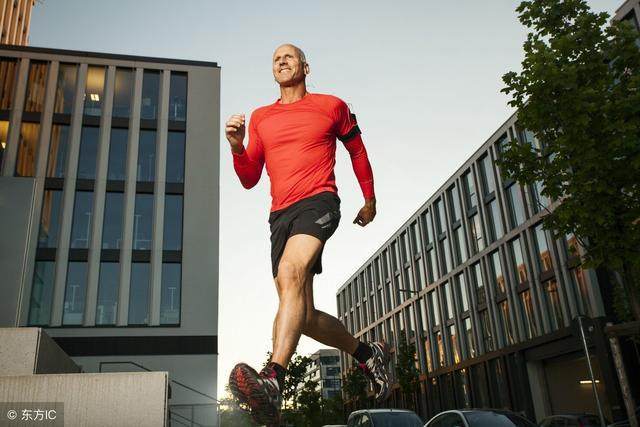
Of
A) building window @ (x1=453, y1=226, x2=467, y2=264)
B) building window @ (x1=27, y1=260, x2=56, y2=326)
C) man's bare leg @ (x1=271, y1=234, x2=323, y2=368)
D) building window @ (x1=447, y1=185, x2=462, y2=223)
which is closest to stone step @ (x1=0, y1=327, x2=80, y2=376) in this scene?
man's bare leg @ (x1=271, y1=234, x2=323, y2=368)

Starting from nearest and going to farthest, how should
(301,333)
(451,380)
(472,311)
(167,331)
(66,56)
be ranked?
(301,333) < (167,331) < (66,56) < (472,311) < (451,380)

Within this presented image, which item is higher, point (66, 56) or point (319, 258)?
point (66, 56)

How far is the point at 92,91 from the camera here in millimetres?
32562

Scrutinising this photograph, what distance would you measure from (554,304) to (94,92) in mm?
29369

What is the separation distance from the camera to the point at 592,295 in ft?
100

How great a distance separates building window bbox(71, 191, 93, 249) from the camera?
96.1 ft

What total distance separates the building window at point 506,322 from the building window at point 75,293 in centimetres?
2688

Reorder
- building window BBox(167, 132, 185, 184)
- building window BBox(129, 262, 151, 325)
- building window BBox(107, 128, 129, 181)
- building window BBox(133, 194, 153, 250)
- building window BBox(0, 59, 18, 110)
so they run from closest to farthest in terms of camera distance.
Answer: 1. building window BBox(129, 262, 151, 325)
2. building window BBox(133, 194, 153, 250)
3. building window BBox(107, 128, 129, 181)
4. building window BBox(167, 132, 185, 184)
5. building window BBox(0, 59, 18, 110)

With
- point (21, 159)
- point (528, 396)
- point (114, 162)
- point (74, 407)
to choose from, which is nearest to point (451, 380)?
point (528, 396)

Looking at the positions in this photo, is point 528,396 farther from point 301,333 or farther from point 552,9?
point 301,333

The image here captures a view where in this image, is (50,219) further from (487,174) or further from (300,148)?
(300,148)

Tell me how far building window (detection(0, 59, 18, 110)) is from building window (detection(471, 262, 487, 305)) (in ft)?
109

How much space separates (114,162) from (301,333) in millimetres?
31015

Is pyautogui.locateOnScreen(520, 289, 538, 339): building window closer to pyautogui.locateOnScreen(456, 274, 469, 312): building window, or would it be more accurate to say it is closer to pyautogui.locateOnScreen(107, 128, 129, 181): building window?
pyautogui.locateOnScreen(456, 274, 469, 312): building window
